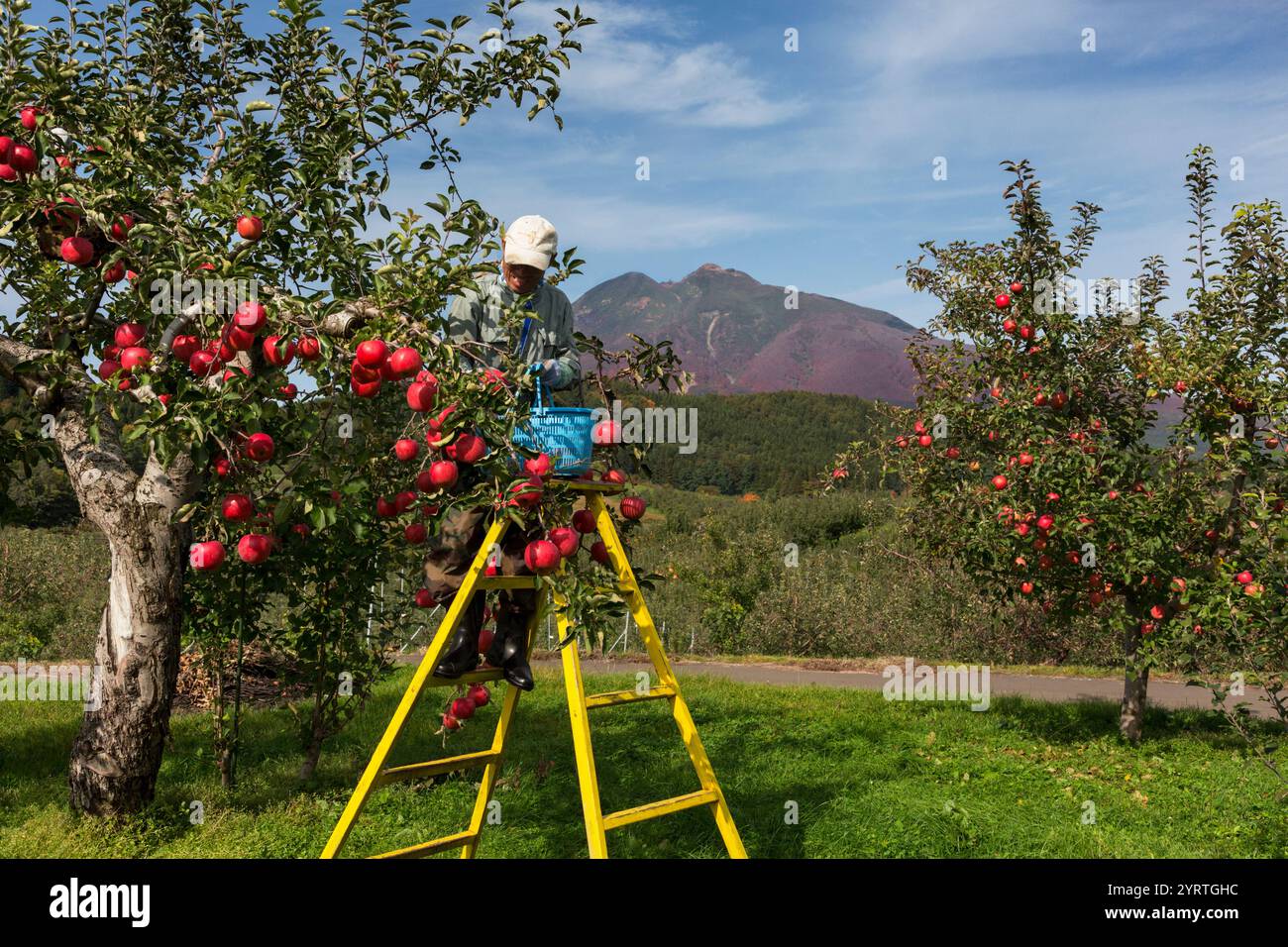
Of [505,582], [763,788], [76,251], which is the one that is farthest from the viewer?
[763,788]

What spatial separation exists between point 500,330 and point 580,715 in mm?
1534

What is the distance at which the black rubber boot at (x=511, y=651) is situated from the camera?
3787 millimetres

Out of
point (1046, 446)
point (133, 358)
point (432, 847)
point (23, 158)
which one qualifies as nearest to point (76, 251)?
point (23, 158)

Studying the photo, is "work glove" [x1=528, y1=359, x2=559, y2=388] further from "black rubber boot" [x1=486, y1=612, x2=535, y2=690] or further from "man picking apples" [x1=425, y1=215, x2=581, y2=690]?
"black rubber boot" [x1=486, y1=612, x2=535, y2=690]

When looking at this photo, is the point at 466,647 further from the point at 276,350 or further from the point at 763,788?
the point at 763,788

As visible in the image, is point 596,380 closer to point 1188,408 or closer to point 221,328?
point 221,328

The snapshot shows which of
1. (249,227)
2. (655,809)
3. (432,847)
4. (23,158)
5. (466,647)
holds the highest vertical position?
(23,158)

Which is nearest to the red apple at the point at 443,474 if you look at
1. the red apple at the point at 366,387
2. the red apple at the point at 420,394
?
the red apple at the point at 420,394

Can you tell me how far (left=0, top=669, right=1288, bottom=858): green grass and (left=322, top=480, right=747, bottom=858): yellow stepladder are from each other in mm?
A: 1398

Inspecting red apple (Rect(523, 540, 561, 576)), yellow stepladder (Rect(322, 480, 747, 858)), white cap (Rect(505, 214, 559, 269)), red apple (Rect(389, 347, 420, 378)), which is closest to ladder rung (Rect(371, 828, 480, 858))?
yellow stepladder (Rect(322, 480, 747, 858))

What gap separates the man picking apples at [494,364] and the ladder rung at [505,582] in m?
0.21

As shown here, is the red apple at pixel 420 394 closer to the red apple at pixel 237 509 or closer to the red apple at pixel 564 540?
the red apple at pixel 564 540

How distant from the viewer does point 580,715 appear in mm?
3107

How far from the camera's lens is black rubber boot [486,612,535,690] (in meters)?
3.79
